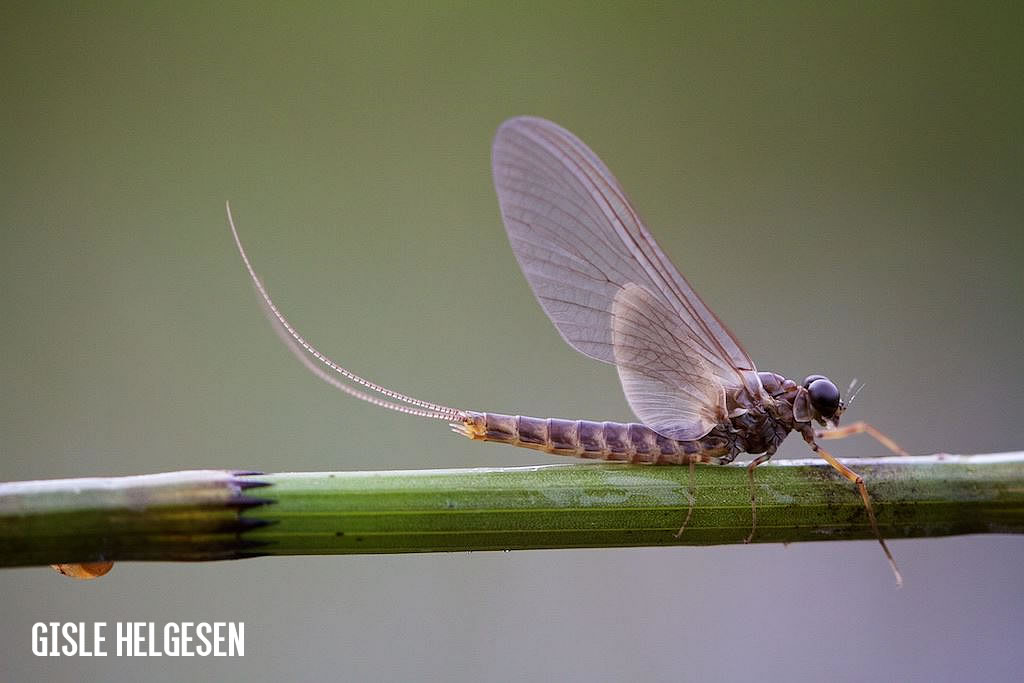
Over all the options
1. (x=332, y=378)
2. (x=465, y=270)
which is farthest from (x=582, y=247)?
(x=465, y=270)

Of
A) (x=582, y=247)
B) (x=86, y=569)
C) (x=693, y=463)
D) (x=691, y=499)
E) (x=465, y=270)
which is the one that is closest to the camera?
(x=86, y=569)

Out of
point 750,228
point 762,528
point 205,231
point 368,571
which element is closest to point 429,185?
point 205,231

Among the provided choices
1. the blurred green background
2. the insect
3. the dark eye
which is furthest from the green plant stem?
the blurred green background

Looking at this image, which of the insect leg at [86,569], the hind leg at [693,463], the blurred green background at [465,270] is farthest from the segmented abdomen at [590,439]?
the blurred green background at [465,270]

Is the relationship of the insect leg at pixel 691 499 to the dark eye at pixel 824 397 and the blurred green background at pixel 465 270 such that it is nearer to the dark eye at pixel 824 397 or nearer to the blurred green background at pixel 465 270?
the dark eye at pixel 824 397

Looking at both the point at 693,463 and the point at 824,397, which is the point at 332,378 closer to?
the point at 693,463
